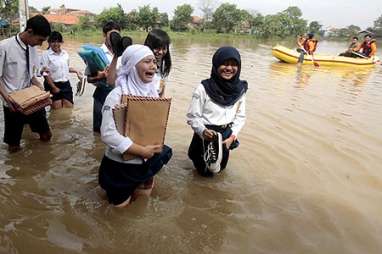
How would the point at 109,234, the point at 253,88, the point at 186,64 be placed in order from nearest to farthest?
the point at 109,234
the point at 253,88
the point at 186,64

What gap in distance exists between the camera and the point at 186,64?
1450 centimetres

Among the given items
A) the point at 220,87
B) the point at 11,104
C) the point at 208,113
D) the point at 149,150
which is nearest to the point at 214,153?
the point at 208,113

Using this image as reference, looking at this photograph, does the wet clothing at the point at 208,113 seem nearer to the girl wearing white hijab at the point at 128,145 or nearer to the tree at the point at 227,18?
the girl wearing white hijab at the point at 128,145

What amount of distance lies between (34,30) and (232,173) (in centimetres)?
260

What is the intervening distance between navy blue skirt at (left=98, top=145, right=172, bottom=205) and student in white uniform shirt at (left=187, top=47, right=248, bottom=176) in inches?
27.6

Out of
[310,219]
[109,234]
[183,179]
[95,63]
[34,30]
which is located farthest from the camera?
[95,63]

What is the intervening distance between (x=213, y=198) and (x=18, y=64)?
244 centimetres

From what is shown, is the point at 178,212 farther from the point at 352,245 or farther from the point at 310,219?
the point at 352,245

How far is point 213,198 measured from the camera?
3.68m

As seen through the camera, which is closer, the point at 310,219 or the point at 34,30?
the point at 310,219

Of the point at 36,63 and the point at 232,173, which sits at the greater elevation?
the point at 36,63

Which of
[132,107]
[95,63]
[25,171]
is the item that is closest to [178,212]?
[132,107]

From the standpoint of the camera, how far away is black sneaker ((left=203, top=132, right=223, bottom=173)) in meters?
3.67

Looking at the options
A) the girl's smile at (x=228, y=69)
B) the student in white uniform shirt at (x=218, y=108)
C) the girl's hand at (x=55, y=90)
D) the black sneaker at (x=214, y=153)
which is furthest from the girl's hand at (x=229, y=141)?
the girl's hand at (x=55, y=90)
